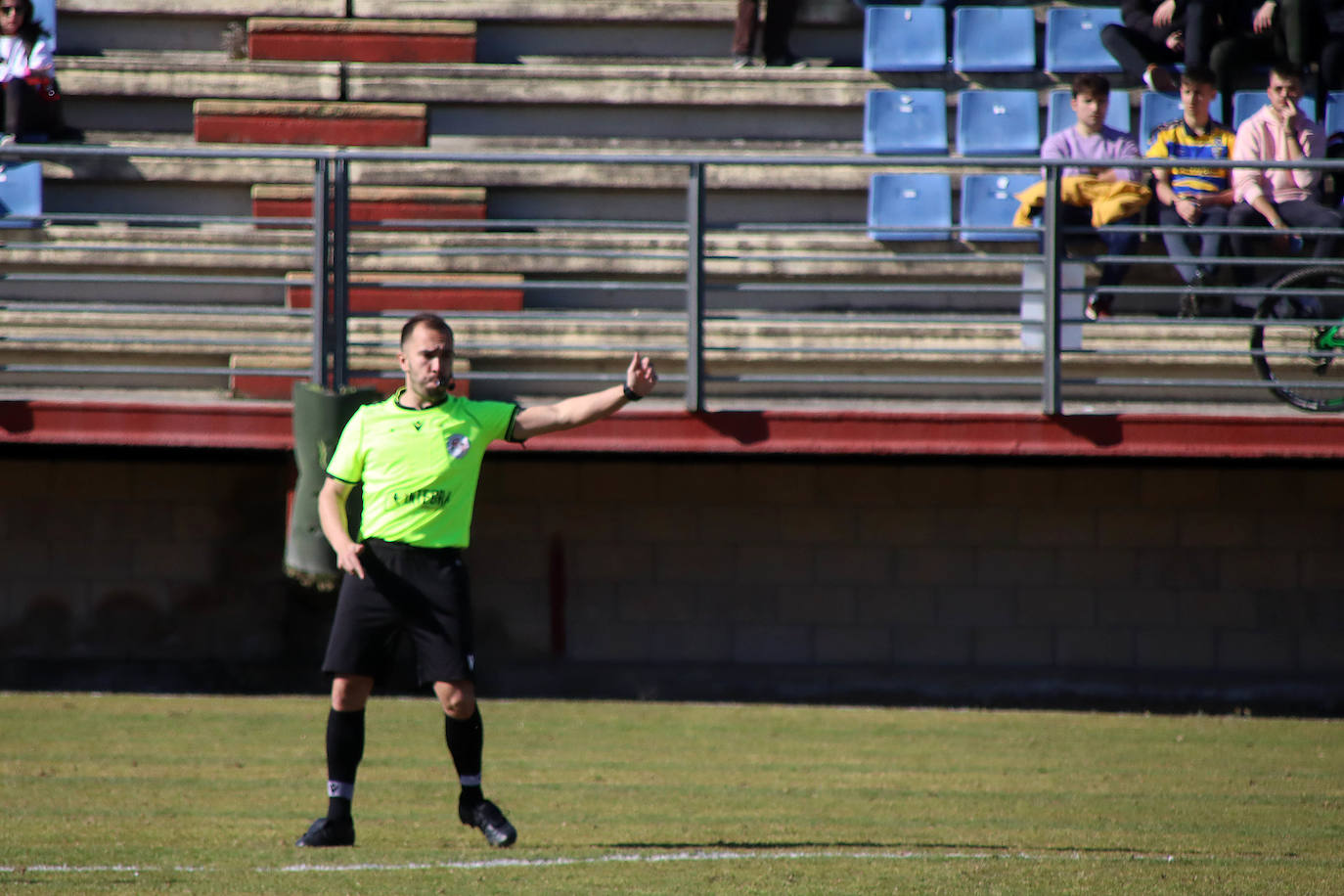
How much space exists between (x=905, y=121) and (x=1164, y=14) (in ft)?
6.57

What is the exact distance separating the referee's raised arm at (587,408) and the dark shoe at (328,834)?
155 cm

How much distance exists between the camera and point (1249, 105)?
39.7 feet

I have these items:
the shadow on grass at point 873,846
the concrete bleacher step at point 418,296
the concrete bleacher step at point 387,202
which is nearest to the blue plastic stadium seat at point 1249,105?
the concrete bleacher step at point 418,296

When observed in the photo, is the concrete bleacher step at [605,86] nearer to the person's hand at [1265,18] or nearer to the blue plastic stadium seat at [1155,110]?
the blue plastic stadium seat at [1155,110]

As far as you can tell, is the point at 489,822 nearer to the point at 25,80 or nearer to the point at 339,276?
the point at 339,276

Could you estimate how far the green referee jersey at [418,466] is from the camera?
5996mm

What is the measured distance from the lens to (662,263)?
39.7 feet

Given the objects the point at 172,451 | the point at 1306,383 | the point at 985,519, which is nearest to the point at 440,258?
the point at 172,451

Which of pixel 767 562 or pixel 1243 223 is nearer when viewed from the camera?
pixel 1243 223

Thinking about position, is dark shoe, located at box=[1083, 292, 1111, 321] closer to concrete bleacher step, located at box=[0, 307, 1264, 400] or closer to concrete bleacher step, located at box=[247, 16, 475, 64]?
concrete bleacher step, located at box=[0, 307, 1264, 400]

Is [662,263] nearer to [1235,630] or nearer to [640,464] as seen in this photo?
[640,464]

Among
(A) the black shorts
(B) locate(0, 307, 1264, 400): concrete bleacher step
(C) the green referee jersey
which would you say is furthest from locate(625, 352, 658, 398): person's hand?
(B) locate(0, 307, 1264, 400): concrete bleacher step

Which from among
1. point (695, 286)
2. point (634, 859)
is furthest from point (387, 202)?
point (634, 859)

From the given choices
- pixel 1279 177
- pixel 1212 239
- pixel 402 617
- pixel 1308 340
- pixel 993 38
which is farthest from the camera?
pixel 993 38
